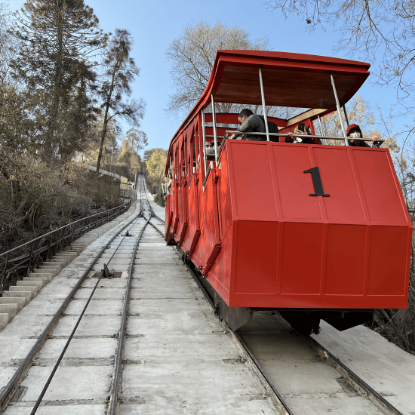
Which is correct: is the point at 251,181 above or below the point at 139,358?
above

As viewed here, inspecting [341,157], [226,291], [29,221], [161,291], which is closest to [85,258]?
[29,221]

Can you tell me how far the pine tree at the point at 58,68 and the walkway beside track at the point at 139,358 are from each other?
49.5ft

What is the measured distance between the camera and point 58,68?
912 inches

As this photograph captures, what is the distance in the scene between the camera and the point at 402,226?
4281mm

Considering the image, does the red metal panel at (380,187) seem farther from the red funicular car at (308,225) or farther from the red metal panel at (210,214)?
the red metal panel at (210,214)

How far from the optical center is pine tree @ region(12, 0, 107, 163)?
821 inches

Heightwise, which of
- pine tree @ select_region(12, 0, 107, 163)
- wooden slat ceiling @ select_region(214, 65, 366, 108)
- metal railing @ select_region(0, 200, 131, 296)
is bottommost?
metal railing @ select_region(0, 200, 131, 296)

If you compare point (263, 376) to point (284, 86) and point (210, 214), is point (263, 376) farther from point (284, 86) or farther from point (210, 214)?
point (284, 86)

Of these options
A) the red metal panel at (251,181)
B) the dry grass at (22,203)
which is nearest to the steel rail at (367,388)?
the red metal panel at (251,181)

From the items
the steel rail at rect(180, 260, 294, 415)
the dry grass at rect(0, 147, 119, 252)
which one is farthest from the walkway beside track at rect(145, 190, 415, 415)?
the dry grass at rect(0, 147, 119, 252)

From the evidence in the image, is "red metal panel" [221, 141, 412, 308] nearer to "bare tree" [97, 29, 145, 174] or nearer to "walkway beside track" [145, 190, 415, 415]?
"walkway beside track" [145, 190, 415, 415]

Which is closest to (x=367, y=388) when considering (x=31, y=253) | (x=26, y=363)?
(x=26, y=363)

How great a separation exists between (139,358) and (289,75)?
444cm

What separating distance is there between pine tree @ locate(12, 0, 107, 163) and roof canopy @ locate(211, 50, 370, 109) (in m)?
16.8
